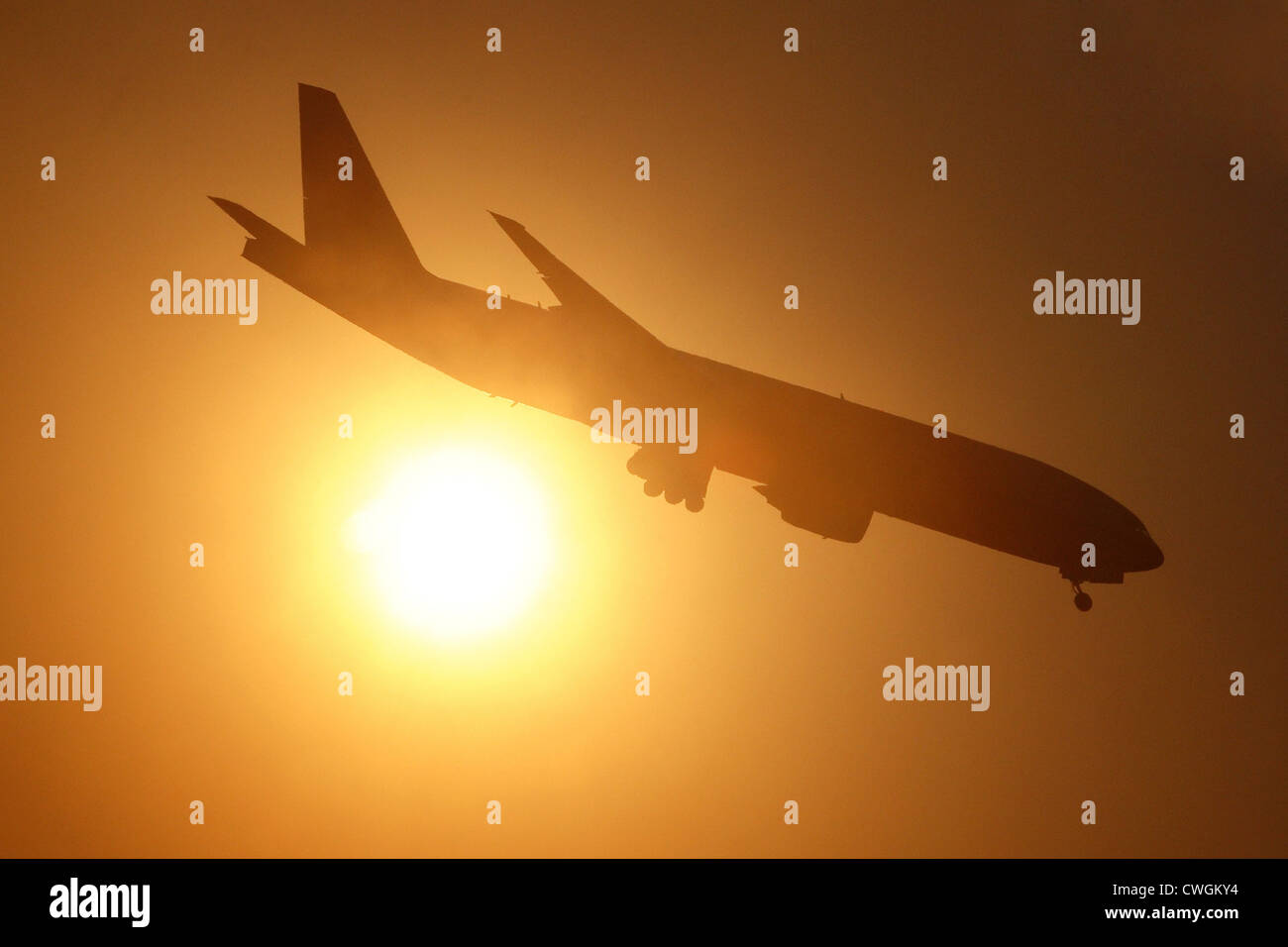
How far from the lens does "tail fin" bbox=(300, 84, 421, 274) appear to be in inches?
765

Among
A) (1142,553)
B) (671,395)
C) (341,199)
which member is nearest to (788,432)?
(671,395)

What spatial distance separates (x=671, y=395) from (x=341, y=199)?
6593mm

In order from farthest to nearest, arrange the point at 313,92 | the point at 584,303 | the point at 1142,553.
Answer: the point at 1142,553 → the point at 313,92 → the point at 584,303

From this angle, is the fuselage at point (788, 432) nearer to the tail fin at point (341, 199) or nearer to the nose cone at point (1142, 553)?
the nose cone at point (1142, 553)

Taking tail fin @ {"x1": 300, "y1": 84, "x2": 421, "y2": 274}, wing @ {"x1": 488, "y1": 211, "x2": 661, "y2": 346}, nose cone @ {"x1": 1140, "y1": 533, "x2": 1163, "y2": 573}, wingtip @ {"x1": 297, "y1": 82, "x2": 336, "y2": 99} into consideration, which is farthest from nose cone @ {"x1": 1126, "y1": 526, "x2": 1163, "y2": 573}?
wingtip @ {"x1": 297, "y1": 82, "x2": 336, "y2": 99}

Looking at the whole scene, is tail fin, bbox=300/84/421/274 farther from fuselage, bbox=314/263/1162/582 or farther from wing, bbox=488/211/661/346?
wing, bbox=488/211/661/346

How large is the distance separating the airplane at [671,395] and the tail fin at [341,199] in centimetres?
2

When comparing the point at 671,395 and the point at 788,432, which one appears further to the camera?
the point at 788,432

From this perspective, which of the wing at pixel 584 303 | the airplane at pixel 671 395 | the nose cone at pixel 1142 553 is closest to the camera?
the wing at pixel 584 303

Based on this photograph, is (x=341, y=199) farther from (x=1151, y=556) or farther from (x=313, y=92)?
(x=1151, y=556)

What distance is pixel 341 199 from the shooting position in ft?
64.5

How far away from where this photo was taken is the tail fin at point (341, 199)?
19438 mm

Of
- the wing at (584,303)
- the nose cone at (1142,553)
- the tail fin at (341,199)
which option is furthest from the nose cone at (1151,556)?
the tail fin at (341,199)

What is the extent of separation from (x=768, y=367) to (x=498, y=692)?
8824 millimetres
